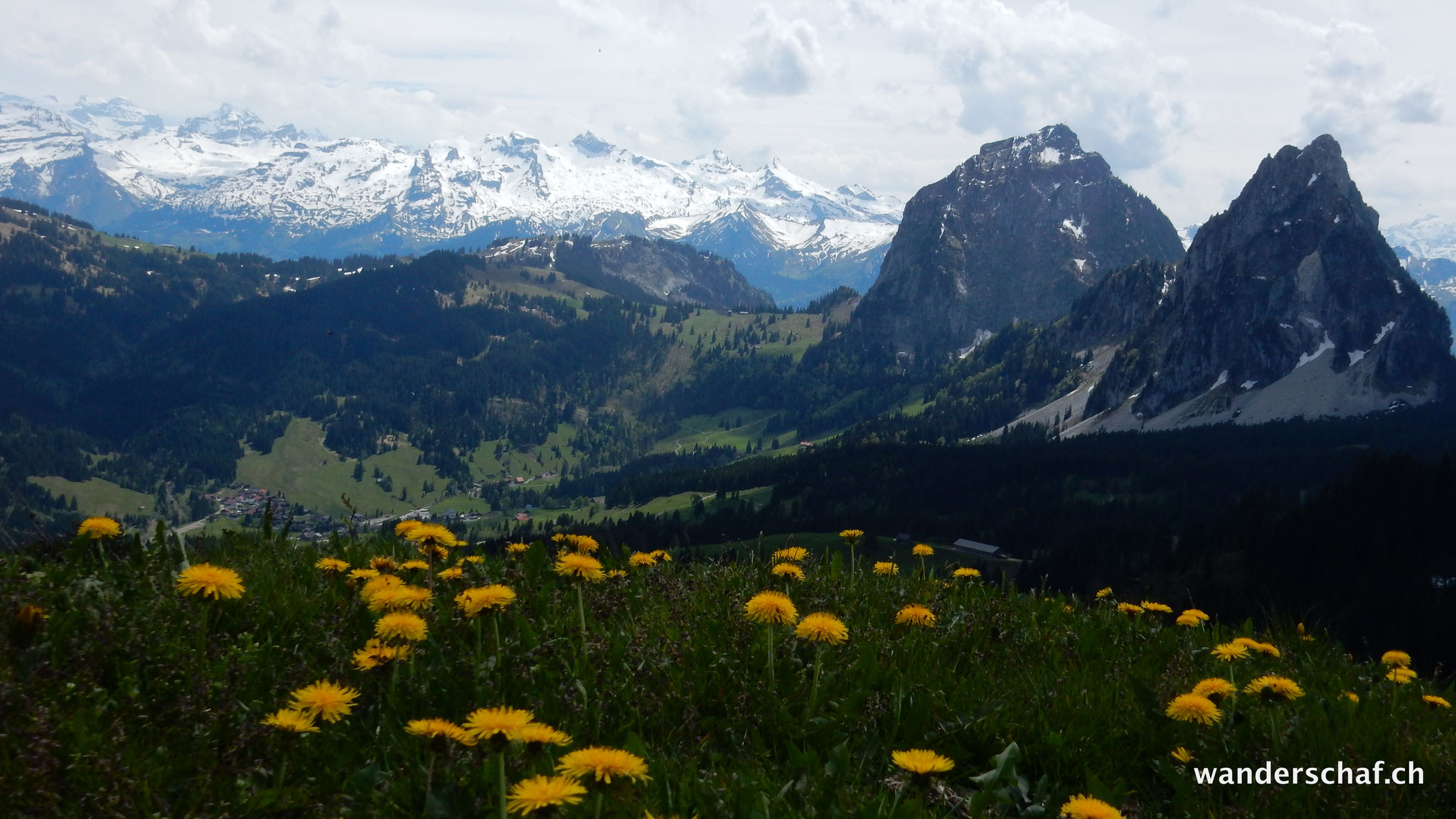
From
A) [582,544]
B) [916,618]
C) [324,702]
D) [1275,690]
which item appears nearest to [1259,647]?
[1275,690]

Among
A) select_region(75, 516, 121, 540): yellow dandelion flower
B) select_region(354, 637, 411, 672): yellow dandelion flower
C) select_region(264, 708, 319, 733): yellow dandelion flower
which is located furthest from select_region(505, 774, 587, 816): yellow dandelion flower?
select_region(75, 516, 121, 540): yellow dandelion flower

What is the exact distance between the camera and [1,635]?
5.77 m

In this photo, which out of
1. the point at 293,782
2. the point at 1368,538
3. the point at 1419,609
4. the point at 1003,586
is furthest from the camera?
the point at 1368,538

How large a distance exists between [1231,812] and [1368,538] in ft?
377

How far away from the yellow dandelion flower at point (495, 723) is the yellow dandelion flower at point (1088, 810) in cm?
277

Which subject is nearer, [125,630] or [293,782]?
[293,782]

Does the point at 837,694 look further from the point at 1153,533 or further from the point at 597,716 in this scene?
the point at 1153,533

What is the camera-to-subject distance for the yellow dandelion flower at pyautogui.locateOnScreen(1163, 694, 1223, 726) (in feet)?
19.1

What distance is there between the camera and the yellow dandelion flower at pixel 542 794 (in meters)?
3.54

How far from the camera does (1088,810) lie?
4516mm

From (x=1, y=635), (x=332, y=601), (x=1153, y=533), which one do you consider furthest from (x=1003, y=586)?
(x=1153, y=533)

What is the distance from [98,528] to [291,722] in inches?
196

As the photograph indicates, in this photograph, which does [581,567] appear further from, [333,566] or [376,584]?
[333,566]

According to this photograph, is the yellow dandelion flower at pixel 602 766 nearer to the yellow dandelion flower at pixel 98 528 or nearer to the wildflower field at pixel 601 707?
the wildflower field at pixel 601 707
